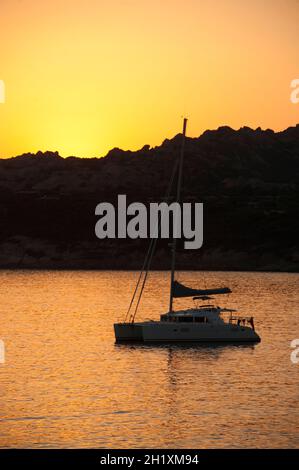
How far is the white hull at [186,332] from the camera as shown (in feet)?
217

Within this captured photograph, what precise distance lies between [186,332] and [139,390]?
14.6 m

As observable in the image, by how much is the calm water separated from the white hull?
2.35 ft

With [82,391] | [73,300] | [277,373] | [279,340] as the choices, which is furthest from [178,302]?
[82,391]

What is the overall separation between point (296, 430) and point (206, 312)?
25.8m

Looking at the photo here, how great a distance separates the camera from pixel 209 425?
42.6 m

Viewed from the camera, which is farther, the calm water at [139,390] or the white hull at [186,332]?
the white hull at [186,332]

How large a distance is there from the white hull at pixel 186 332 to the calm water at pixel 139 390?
2.35 ft

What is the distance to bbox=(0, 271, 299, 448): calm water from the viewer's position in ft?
133

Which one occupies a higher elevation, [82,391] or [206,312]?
[206,312]

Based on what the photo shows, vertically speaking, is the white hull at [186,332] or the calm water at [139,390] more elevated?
the white hull at [186,332]

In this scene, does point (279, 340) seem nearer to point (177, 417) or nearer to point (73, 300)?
point (177, 417)

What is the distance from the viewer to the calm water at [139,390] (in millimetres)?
40500

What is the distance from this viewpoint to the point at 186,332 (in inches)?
2603
